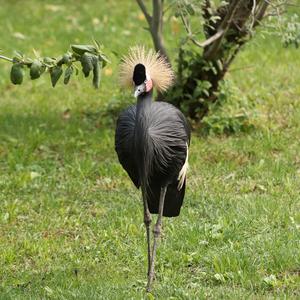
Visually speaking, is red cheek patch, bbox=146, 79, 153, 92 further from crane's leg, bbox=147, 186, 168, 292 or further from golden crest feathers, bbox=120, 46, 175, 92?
crane's leg, bbox=147, 186, 168, 292

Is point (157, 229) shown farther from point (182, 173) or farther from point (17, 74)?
point (17, 74)

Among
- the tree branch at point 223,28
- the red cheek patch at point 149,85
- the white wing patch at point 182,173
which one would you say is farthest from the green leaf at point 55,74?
the tree branch at point 223,28

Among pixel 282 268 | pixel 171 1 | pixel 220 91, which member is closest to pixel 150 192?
pixel 282 268

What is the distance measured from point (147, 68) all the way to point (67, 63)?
1.51ft

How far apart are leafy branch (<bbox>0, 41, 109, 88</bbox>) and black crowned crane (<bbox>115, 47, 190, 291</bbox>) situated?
22cm

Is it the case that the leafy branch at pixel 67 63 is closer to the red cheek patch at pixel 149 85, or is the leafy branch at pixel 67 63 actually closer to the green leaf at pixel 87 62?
the green leaf at pixel 87 62

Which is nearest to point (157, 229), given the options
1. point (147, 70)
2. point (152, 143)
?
point (152, 143)

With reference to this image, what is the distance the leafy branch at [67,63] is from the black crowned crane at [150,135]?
22 cm

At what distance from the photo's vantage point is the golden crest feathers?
4688 mm

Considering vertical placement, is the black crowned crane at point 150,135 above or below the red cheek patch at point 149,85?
below

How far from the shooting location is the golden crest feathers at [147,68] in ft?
15.4

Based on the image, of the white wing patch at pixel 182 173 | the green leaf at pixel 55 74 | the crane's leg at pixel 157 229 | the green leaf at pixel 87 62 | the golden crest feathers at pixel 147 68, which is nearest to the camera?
the green leaf at pixel 87 62

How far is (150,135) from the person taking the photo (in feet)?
15.1

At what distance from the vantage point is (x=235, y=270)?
5117mm
